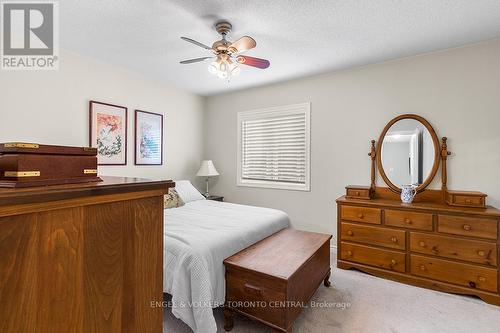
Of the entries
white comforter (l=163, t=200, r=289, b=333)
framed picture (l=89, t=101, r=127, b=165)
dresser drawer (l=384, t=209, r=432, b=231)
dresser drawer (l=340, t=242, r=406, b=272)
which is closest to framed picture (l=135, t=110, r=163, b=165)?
framed picture (l=89, t=101, r=127, b=165)

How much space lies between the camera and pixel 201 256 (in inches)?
73.4

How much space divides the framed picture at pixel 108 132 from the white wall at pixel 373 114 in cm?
171

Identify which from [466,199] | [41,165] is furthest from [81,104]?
[466,199]

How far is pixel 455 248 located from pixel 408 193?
0.68m

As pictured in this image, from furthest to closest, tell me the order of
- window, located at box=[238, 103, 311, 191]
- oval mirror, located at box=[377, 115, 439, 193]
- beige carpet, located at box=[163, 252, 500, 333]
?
window, located at box=[238, 103, 311, 191], oval mirror, located at box=[377, 115, 439, 193], beige carpet, located at box=[163, 252, 500, 333]

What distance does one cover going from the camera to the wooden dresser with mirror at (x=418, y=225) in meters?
2.34

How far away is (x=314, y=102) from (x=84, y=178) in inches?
131

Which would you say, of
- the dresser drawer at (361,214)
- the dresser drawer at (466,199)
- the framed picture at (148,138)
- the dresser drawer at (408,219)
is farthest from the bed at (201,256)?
the dresser drawer at (466,199)

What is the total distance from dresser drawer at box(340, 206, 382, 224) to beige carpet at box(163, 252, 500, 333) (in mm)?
665

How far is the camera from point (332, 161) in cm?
351

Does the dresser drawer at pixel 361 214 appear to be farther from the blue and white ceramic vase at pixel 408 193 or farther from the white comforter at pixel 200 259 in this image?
the white comforter at pixel 200 259

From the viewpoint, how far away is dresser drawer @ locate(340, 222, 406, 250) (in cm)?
268

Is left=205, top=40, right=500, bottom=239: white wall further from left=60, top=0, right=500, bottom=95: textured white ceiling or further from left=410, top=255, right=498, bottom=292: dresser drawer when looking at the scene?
left=410, top=255, right=498, bottom=292: dresser drawer

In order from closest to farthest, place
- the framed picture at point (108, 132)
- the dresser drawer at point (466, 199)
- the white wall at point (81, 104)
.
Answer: the dresser drawer at point (466, 199) < the white wall at point (81, 104) < the framed picture at point (108, 132)
